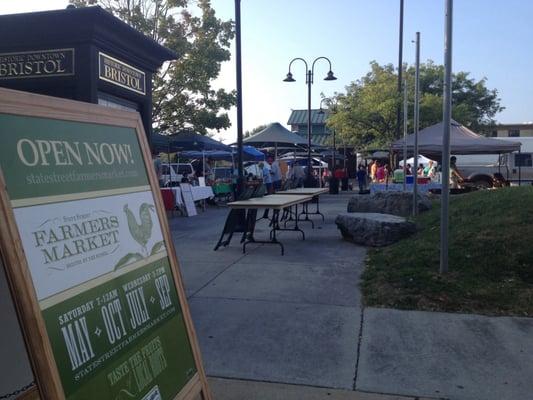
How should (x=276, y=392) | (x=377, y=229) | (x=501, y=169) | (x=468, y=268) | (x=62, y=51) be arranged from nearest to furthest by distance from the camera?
(x=62, y=51) → (x=276, y=392) → (x=468, y=268) → (x=377, y=229) → (x=501, y=169)

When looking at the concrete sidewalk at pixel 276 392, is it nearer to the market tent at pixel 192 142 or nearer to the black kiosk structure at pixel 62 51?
the black kiosk structure at pixel 62 51

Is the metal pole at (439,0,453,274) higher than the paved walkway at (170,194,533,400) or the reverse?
higher

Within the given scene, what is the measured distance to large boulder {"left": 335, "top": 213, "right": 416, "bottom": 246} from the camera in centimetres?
862

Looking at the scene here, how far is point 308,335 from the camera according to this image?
14.7 ft

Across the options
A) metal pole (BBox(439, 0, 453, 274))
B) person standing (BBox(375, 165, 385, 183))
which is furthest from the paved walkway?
person standing (BBox(375, 165, 385, 183))

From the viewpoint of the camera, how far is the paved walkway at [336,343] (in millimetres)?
3551

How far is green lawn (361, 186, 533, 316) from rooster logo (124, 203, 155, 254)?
341cm

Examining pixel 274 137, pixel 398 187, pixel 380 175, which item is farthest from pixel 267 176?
pixel 380 175

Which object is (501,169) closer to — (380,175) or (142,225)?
(380,175)

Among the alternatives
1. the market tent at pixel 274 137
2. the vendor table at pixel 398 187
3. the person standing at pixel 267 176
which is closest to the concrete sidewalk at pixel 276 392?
A: the vendor table at pixel 398 187

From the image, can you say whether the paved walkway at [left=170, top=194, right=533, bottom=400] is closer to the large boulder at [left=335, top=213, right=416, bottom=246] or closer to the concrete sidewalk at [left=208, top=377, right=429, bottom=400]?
the concrete sidewalk at [left=208, top=377, right=429, bottom=400]

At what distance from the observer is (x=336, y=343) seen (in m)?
4.30

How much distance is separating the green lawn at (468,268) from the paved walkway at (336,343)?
0.30 m

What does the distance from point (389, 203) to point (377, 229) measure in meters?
3.91
